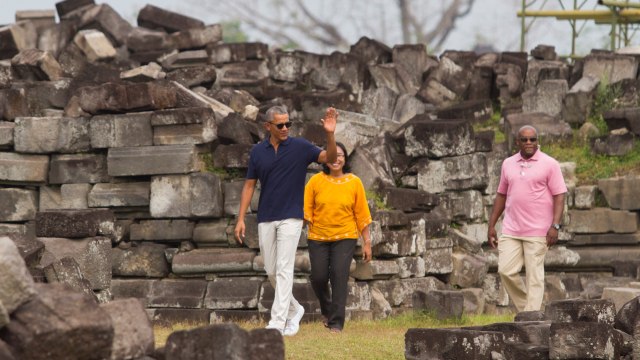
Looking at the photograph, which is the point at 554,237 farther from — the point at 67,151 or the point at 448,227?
the point at 67,151

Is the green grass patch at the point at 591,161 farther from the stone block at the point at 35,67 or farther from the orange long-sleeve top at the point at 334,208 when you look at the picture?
the orange long-sleeve top at the point at 334,208

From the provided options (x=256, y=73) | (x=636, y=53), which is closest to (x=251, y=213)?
(x=256, y=73)

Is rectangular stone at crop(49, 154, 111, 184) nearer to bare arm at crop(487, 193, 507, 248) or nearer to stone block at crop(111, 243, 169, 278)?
stone block at crop(111, 243, 169, 278)

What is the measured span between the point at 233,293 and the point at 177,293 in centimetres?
66

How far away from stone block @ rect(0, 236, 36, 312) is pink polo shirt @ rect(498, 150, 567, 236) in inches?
246

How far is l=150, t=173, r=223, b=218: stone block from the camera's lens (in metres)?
14.5

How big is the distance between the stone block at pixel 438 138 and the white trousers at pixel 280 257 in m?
5.92

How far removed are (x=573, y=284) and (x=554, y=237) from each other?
5904 mm

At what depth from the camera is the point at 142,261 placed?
14.8 m

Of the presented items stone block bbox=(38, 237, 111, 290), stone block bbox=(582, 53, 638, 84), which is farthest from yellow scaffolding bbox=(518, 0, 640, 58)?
stone block bbox=(38, 237, 111, 290)

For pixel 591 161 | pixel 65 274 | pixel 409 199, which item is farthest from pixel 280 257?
pixel 591 161

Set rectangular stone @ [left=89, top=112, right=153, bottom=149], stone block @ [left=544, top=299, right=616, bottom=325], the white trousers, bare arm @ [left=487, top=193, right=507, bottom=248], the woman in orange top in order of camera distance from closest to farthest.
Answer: stone block @ [left=544, top=299, right=616, bottom=325] → the white trousers → the woman in orange top → bare arm @ [left=487, top=193, right=507, bottom=248] → rectangular stone @ [left=89, top=112, right=153, bottom=149]

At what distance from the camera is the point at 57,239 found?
1277 cm

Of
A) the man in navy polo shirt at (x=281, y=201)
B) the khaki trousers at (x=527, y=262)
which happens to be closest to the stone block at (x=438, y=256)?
the khaki trousers at (x=527, y=262)
